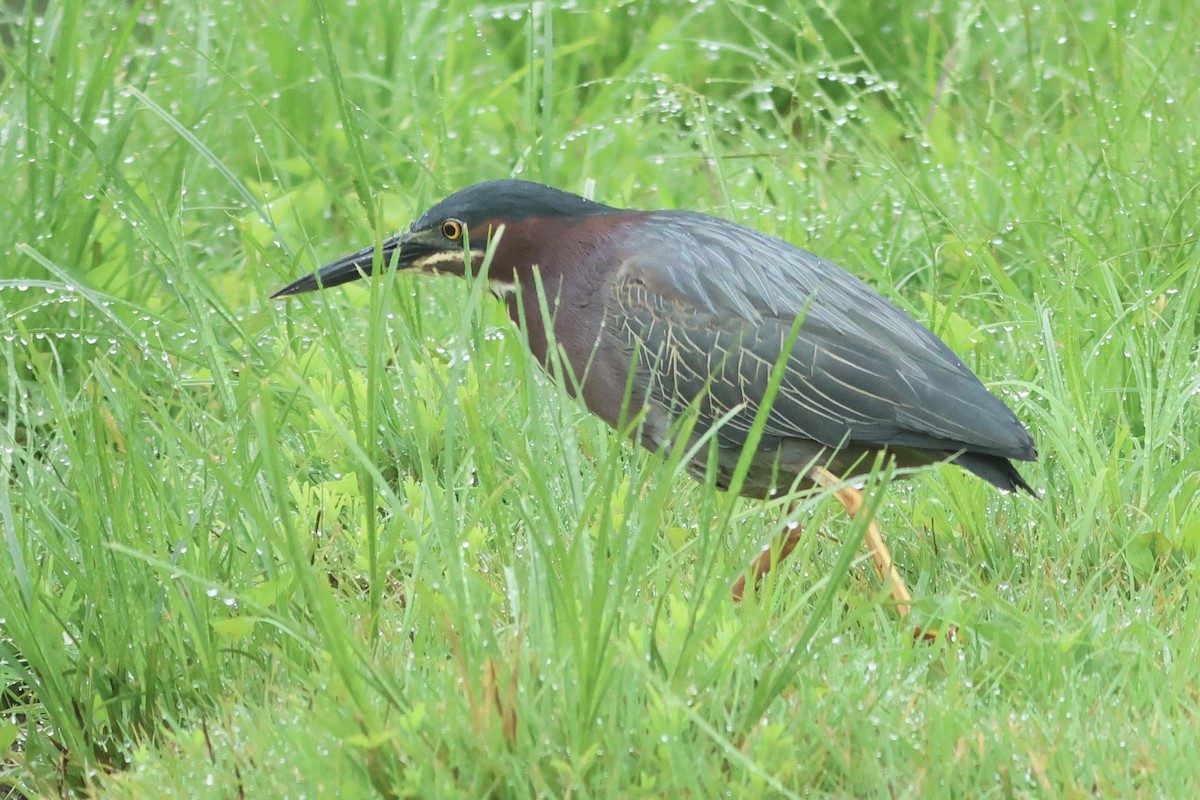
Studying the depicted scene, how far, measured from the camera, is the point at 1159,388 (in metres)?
3.45

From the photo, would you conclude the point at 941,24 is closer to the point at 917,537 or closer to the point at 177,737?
the point at 917,537

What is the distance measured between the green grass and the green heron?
0.42ft

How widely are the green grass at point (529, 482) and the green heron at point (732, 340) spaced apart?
13 centimetres

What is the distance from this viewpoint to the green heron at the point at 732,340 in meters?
3.43

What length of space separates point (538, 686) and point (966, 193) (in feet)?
9.27

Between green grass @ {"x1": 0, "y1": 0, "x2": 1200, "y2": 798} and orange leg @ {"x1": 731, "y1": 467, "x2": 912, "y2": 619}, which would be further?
orange leg @ {"x1": 731, "y1": 467, "x2": 912, "y2": 619}

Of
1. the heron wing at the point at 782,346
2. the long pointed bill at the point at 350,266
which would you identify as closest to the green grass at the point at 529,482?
the long pointed bill at the point at 350,266

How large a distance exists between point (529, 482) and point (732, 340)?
2.29ft

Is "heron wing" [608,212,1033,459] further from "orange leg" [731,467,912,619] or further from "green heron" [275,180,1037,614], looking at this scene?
"orange leg" [731,467,912,619]

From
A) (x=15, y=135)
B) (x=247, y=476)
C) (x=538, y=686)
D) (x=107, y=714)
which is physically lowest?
(x=107, y=714)

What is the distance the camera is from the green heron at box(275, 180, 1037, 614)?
343cm

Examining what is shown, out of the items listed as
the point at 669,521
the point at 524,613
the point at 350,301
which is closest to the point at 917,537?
the point at 669,521


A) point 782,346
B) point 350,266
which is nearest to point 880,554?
point 782,346

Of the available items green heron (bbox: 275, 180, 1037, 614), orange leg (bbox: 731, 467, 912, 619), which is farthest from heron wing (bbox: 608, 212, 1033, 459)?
orange leg (bbox: 731, 467, 912, 619)
